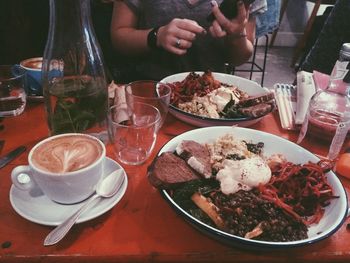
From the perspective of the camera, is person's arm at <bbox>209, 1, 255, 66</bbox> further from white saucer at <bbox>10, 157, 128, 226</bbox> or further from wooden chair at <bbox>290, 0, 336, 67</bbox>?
wooden chair at <bbox>290, 0, 336, 67</bbox>

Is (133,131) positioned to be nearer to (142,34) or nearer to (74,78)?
(74,78)

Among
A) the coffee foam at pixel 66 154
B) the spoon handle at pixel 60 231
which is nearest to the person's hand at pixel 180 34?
the coffee foam at pixel 66 154

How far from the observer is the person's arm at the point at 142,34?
148 cm

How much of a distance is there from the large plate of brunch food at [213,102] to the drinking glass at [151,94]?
6cm

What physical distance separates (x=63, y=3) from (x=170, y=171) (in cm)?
56

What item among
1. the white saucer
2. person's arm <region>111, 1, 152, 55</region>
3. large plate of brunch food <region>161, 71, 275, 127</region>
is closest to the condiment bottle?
large plate of brunch food <region>161, 71, 275, 127</region>

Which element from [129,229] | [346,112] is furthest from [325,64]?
[129,229]

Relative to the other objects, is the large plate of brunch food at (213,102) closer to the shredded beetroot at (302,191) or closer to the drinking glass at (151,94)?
the drinking glass at (151,94)

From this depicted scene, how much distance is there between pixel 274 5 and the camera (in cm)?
229

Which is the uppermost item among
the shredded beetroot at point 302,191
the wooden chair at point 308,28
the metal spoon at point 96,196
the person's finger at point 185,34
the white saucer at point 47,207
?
the person's finger at point 185,34

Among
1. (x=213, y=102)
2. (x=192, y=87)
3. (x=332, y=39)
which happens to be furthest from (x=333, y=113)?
(x=332, y=39)

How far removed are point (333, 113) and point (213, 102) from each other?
0.43 m

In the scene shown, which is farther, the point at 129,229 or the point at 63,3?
the point at 63,3

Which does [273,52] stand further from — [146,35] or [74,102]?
[74,102]
